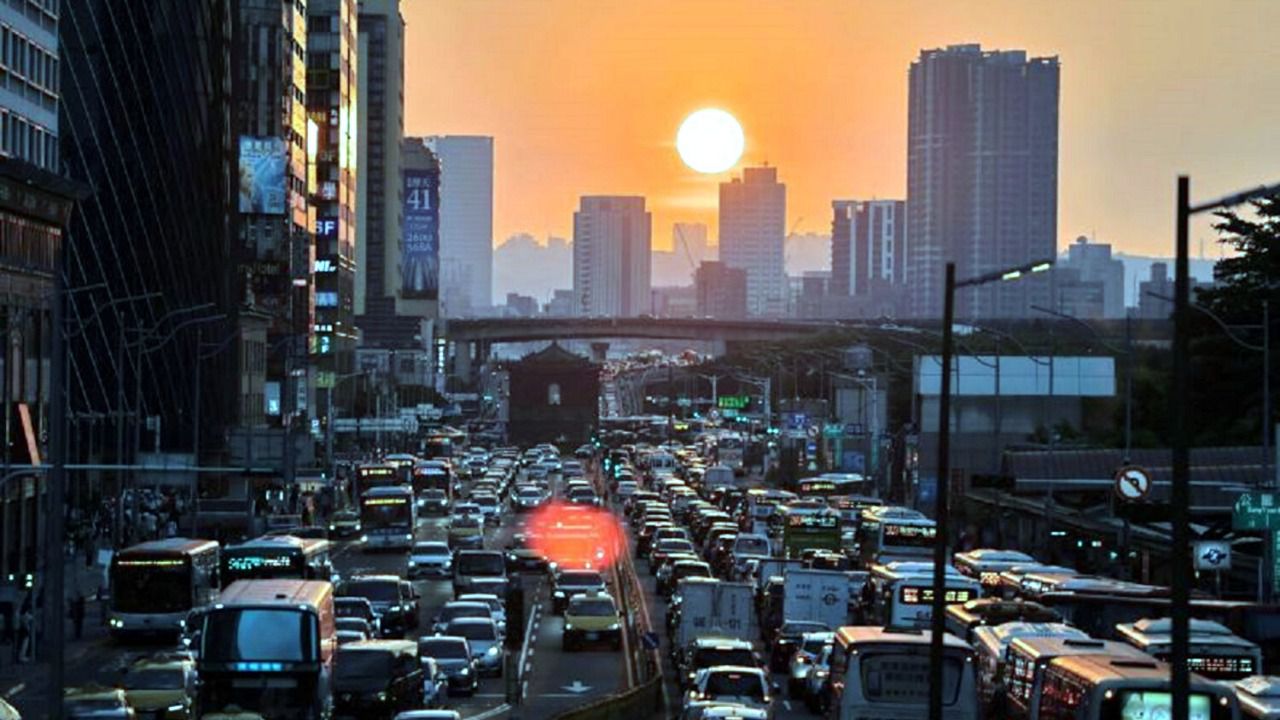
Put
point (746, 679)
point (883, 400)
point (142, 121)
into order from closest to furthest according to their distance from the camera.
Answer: point (746, 679) < point (142, 121) < point (883, 400)

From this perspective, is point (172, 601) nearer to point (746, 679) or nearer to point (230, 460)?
point (746, 679)

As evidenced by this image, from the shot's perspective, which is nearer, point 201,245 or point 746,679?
point 746,679

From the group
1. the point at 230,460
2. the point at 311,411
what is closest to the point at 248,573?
the point at 230,460

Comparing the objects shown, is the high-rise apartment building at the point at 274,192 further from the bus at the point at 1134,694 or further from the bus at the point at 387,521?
the bus at the point at 1134,694

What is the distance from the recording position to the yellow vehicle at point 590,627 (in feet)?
187

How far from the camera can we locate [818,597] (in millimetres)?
56375

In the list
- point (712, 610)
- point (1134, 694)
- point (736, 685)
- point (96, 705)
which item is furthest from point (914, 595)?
point (1134, 694)

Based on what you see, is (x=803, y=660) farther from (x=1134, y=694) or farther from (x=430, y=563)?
(x=430, y=563)

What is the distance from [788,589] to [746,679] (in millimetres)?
17389

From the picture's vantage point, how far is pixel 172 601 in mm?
55594

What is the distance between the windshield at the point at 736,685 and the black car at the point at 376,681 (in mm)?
5292

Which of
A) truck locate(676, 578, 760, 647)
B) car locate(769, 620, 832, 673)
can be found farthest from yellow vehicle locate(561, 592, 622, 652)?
car locate(769, 620, 832, 673)

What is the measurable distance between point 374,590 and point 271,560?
3.50 meters

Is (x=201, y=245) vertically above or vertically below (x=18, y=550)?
above
